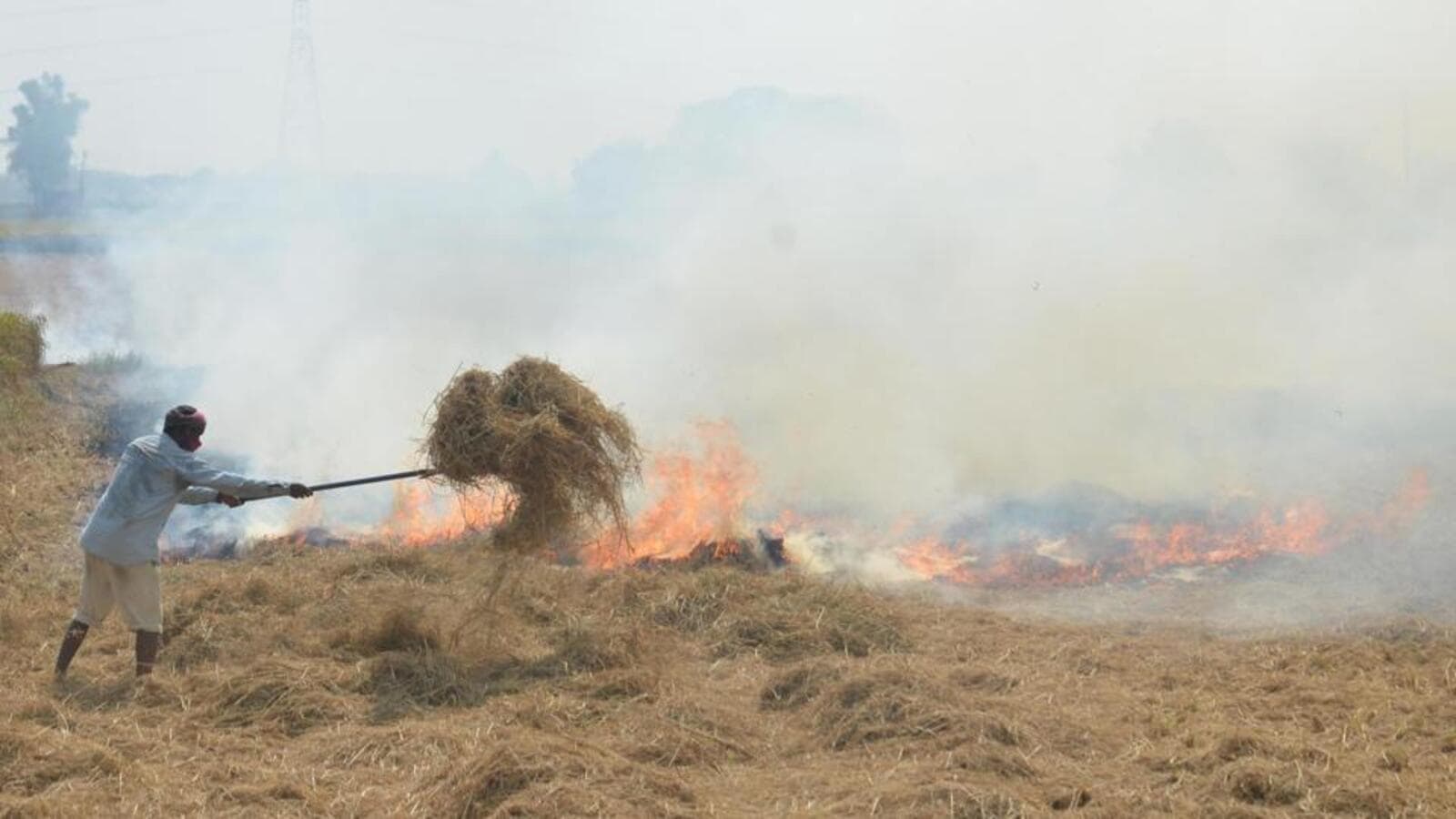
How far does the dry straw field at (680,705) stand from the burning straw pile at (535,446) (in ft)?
2.88

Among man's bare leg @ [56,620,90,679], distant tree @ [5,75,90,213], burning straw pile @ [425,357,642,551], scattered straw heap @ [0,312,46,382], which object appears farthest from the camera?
distant tree @ [5,75,90,213]

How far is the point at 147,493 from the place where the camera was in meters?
7.84

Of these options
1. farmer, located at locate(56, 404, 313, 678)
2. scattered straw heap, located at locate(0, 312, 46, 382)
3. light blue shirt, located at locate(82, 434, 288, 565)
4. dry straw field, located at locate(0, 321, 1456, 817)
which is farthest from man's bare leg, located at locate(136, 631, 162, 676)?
scattered straw heap, located at locate(0, 312, 46, 382)

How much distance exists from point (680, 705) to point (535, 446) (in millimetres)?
2006

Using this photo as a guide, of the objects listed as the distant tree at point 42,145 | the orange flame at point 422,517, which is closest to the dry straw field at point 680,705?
the orange flame at point 422,517

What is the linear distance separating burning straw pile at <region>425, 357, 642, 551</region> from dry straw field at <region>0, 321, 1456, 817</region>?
88 centimetres

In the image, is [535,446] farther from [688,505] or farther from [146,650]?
[688,505]

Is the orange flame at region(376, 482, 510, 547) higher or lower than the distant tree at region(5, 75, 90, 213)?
lower

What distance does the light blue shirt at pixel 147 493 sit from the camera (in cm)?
773

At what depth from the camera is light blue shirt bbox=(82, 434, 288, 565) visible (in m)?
7.73

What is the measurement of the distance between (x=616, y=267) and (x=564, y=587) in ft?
35.9

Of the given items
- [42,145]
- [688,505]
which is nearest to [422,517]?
[688,505]

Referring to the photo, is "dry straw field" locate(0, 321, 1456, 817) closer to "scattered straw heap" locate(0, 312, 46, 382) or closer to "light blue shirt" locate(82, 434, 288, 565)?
"light blue shirt" locate(82, 434, 288, 565)

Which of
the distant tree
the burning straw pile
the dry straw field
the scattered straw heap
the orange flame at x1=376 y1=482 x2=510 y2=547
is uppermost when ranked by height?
the distant tree
